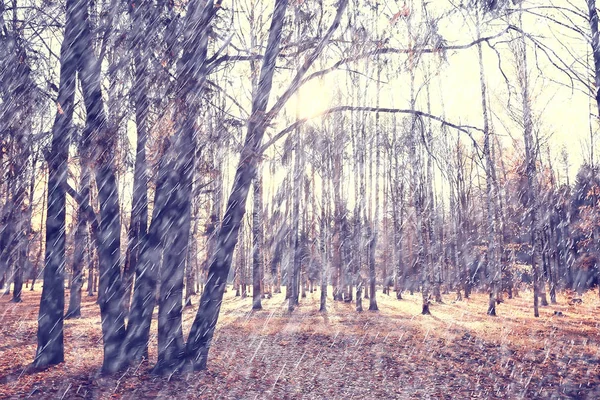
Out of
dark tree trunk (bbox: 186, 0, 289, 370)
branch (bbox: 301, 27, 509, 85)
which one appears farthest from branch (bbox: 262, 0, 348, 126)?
dark tree trunk (bbox: 186, 0, 289, 370)

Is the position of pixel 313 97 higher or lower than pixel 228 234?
higher

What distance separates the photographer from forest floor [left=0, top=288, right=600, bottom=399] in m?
6.95


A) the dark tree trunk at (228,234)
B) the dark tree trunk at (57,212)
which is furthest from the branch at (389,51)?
the dark tree trunk at (57,212)

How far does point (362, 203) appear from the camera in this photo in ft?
65.9

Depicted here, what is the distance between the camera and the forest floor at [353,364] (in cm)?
695

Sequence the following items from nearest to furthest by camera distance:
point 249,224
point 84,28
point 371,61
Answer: point 371,61, point 84,28, point 249,224

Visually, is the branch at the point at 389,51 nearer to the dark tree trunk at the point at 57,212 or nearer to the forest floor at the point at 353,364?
the dark tree trunk at the point at 57,212

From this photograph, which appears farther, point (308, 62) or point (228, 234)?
point (228, 234)

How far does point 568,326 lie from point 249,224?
26628 millimetres

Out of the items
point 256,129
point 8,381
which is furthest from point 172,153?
point 8,381

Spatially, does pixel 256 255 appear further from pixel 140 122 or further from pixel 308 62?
pixel 308 62

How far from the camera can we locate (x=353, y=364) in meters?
9.11

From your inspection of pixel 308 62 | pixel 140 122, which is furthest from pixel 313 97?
pixel 140 122

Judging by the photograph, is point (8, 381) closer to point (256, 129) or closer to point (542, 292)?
point (256, 129)
